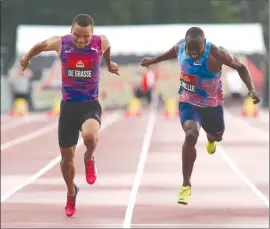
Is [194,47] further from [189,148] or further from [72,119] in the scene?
[72,119]

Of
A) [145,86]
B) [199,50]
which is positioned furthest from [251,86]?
[145,86]

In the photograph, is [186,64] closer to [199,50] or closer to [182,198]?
[199,50]

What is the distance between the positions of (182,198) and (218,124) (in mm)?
1418

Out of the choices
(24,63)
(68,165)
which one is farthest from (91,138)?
(24,63)

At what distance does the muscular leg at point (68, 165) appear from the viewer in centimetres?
2492

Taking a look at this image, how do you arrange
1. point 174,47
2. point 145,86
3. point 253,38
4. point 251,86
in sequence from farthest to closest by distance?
point 253,38 < point 145,86 < point 174,47 < point 251,86

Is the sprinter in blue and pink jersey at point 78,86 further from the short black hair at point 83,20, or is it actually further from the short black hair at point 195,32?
the short black hair at point 195,32

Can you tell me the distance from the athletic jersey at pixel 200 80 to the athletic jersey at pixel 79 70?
143 centimetres

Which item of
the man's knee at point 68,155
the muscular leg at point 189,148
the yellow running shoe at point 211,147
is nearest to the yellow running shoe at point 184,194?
the muscular leg at point 189,148

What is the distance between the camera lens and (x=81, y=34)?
78.5 feet

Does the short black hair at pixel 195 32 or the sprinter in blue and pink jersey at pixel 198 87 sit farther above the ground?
the short black hair at pixel 195 32

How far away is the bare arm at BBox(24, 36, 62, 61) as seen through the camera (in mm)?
24609

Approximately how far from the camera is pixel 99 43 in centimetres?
2486

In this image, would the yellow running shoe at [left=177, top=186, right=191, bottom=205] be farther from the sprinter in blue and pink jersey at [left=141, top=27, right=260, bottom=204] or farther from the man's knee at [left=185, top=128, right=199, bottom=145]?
the man's knee at [left=185, top=128, right=199, bottom=145]
